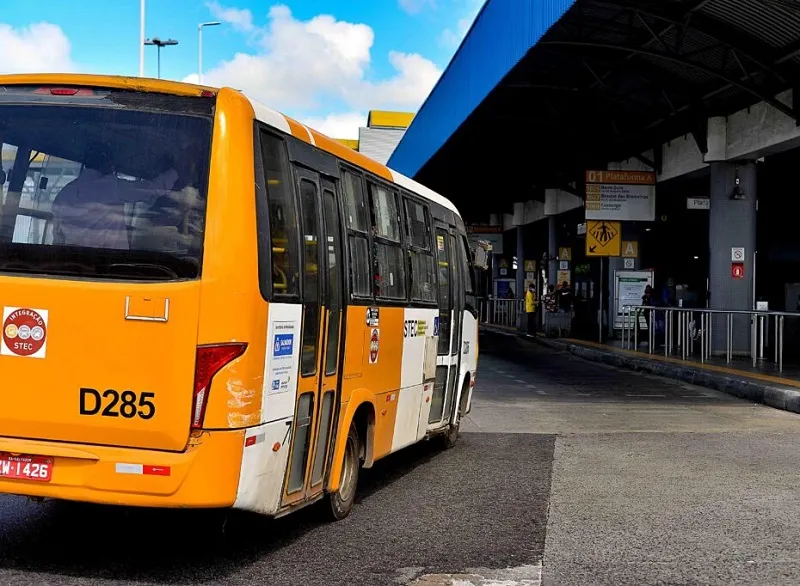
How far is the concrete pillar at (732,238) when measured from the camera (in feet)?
76.1

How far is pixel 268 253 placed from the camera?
5.89 meters

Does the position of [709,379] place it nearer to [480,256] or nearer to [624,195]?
[480,256]

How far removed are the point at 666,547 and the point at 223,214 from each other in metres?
3.45

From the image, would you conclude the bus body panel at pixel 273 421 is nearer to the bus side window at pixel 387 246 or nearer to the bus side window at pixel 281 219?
the bus side window at pixel 281 219

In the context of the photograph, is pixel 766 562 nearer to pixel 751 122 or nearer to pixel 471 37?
pixel 751 122

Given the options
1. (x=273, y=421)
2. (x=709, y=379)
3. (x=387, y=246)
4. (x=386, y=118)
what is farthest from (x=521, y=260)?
(x=386, y=118)

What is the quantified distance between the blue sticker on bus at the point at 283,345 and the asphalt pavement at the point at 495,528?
99 centimetres

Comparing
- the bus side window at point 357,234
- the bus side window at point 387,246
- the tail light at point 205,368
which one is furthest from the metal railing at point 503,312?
the tail light at point 205,368

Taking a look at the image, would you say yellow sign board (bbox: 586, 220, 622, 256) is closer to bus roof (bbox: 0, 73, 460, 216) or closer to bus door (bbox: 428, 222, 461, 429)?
bus door (bbox: 428, 222, 461, 429)

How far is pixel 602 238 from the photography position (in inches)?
1115

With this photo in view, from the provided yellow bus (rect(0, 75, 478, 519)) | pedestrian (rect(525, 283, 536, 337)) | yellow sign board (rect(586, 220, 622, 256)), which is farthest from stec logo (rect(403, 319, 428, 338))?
pedestrian (rect(525, 283, 536, 337))

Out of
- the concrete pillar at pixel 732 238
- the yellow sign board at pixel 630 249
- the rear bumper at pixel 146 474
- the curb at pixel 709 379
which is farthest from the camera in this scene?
the yellow sign board at pixel 630 249

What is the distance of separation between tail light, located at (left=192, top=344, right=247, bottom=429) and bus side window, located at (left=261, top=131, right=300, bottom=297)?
0.52m

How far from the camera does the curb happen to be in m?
15.6
